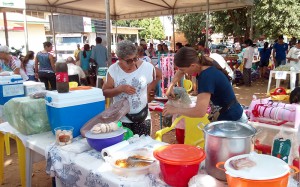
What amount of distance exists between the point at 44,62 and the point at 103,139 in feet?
15.5

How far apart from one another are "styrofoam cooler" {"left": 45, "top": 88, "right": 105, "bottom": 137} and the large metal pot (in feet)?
3.40

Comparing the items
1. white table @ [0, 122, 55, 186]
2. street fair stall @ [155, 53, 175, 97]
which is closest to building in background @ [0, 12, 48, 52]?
street fair stall @ [155, 53, 175, 97]

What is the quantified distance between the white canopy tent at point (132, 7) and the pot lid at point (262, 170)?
751cm

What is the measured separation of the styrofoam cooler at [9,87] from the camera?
3.39 m

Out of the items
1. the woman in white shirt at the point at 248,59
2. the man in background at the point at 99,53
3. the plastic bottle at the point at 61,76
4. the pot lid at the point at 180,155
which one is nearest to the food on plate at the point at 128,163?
the pot lid at the point at 180,155

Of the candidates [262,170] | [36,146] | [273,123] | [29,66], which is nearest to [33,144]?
[36,146]

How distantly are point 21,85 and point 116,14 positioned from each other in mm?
7807

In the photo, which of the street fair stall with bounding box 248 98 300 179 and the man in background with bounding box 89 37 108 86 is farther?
the man in background with bounding box 89 37 108 86

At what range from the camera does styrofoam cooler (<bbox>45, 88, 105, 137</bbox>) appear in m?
1.89

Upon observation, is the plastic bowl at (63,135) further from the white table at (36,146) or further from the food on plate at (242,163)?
the food on plate at (242,163)

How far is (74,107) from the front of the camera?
1.94m

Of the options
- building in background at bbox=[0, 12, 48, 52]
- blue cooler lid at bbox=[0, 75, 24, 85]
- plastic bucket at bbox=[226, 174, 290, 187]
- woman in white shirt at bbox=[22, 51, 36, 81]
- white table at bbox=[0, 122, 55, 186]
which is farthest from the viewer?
building in background at bbox=[0, 12, 48, 52]

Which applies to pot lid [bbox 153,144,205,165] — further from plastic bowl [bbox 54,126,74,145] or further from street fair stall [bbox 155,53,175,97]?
street fair stall [bbox 155,53,175,97]

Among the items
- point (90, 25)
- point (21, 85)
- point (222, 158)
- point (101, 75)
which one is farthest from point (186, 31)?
point (222, 158)
